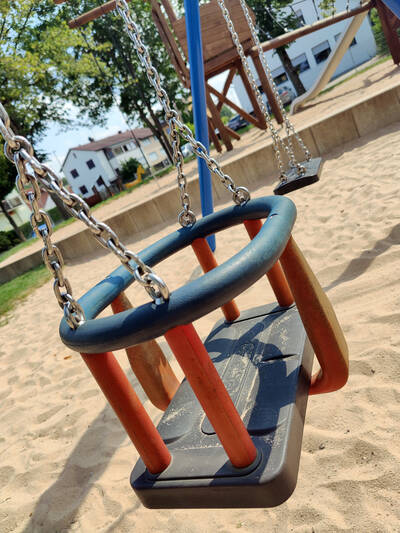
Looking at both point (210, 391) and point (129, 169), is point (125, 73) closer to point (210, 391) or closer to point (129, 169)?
point (129, 169)

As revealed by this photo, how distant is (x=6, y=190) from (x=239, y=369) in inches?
804

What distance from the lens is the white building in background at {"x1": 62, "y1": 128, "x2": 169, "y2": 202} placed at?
128 feet

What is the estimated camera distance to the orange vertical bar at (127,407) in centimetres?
98

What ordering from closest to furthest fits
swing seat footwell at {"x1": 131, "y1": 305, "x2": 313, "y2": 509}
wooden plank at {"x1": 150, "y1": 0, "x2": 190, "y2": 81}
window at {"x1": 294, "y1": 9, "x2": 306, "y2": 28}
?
swing seat footwell at {"x1": 131, "y1": 305, "x2": 313, "y2": 509}, wooden plank at {"x1": 150, "y1": 0, "x2": 190, "y2": 81}, window at {"x1": 294, "y1": 9, "x2": 306, "y2": 28}

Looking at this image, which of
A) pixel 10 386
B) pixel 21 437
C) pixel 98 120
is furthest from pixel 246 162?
pixel 98 120

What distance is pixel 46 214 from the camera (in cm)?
92

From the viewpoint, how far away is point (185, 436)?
127 centimetres

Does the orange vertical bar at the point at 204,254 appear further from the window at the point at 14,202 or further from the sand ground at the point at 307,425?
the window at the point at 14,202

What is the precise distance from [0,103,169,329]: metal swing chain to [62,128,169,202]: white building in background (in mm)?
37796

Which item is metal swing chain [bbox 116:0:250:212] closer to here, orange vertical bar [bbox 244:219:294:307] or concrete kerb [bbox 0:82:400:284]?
orange vertical bar [bbox 244:219:294:307]

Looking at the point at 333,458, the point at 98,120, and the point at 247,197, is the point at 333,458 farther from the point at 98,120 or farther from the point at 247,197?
the point at 98,120

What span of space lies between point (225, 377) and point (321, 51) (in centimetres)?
2984

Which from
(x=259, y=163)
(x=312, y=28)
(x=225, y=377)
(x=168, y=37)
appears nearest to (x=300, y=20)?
(x=312, y=28)

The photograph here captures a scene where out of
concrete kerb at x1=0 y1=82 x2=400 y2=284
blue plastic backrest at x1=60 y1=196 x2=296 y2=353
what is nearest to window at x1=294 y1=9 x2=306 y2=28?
concrete kerb at x1=0 y1=82 x2=400 y2=284
